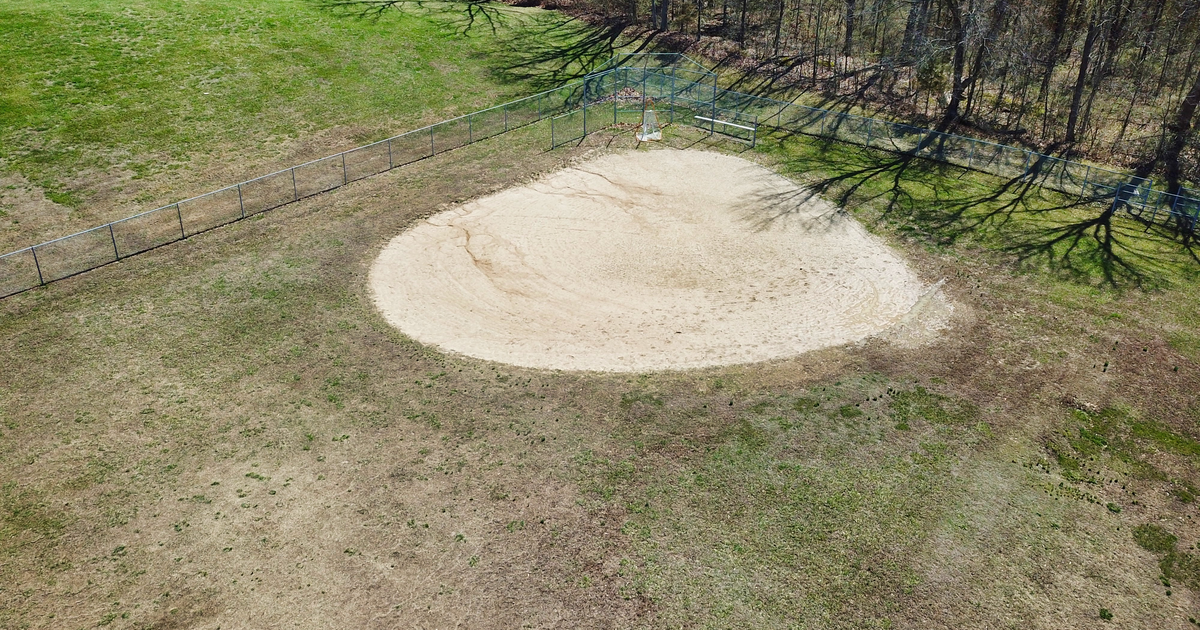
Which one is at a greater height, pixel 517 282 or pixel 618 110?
pixel 618 110

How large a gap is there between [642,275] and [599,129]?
52.3 ft

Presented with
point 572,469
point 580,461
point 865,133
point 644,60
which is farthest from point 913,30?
point 572,469

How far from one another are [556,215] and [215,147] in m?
18.3

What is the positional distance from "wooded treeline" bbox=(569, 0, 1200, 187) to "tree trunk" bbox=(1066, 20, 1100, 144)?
67 millimetres

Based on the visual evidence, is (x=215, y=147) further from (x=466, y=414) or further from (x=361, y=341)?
(x=466, y=414)

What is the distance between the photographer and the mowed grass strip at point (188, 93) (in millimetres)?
37750

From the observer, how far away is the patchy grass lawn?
62.8 ft

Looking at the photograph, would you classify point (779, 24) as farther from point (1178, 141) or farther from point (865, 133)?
point (1178, 141)

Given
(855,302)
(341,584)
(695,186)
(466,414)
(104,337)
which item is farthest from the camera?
(695,186)

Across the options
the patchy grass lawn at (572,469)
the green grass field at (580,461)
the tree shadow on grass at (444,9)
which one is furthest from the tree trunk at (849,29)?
the patchy grass lawn at (572,469)

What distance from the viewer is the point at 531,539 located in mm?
20547

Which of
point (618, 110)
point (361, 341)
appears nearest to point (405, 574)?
point (361, 341)

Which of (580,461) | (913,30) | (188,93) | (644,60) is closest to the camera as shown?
(580,461)

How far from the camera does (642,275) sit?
32656 mm
